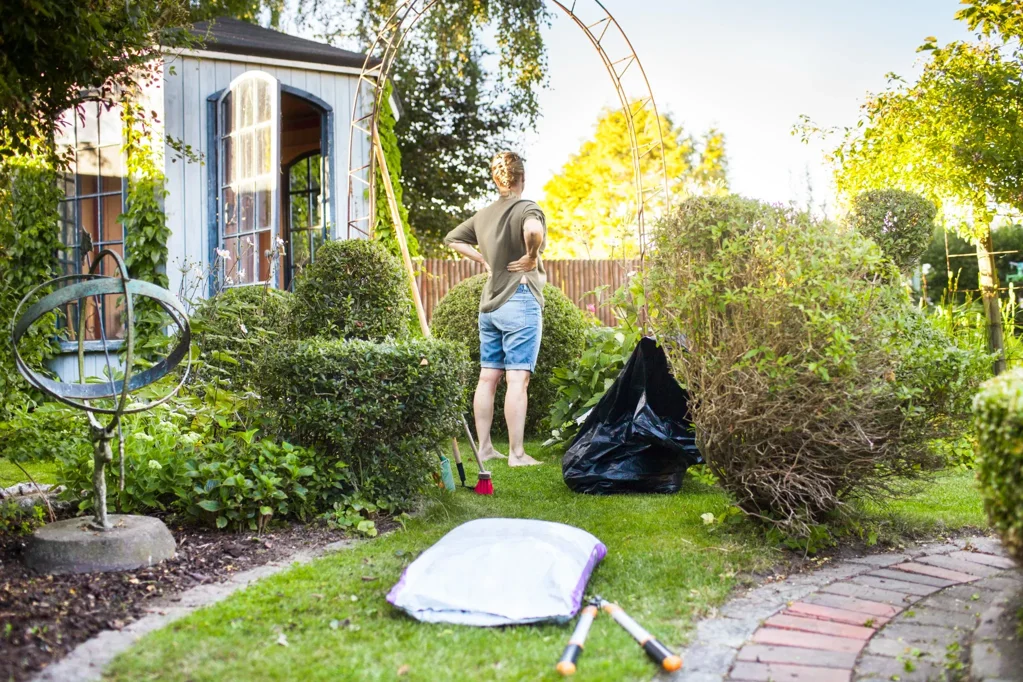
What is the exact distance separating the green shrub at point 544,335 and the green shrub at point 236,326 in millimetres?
1338

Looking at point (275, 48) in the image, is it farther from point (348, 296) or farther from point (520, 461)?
point (520, 461)

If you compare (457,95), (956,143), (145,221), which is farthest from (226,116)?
(457,95)

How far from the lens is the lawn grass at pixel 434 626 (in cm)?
214

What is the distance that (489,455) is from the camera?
17.3ft

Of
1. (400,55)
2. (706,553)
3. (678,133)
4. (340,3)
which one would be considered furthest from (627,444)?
(678,133)

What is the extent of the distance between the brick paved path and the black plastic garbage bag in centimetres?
127

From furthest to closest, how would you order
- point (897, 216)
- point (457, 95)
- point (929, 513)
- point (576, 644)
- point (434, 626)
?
1. point (457, 95)
2. point (897, 216)
3. point (929, 513)
4. point (434, 626)
5. point (576, 644)

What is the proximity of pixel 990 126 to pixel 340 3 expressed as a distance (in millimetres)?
14848

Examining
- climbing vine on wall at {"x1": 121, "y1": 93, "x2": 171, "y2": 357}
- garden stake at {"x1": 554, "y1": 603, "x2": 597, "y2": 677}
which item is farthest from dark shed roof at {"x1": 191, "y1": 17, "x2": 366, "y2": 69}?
garden stake at {"x1": 554, "y1": 603, "x2": 597, "y2": 677}

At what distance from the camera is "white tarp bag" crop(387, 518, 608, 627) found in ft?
8.16

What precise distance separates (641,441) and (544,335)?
7.06ft

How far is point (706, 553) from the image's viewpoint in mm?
3158

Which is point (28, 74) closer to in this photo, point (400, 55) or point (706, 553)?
point (706, 553)

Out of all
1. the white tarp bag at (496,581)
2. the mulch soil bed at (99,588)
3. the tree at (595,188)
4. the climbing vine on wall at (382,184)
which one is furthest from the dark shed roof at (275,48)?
the tree at (595,188)
